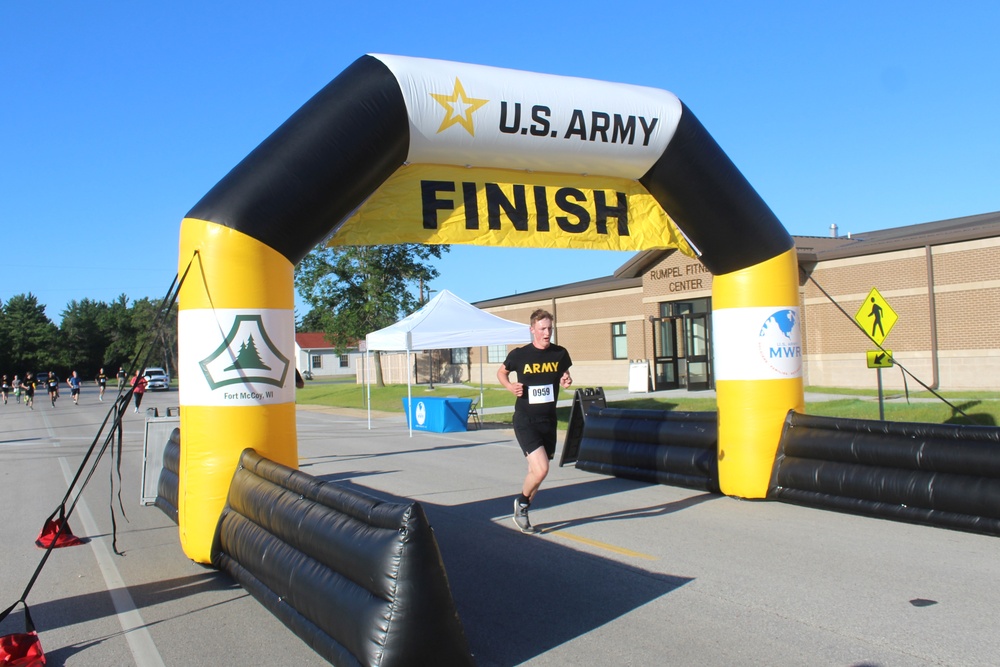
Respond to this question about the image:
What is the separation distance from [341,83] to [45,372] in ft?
324

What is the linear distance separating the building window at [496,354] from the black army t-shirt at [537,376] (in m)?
33.2

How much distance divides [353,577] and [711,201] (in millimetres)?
5831

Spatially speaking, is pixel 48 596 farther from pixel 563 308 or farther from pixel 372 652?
pixel 563 308

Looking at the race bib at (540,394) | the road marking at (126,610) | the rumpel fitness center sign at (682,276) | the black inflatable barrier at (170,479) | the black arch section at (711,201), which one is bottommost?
the road marking at (126,610)

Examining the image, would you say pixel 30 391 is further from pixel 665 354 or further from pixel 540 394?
pixel 540 394

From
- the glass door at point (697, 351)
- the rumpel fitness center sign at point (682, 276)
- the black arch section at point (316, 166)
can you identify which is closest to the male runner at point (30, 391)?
the rumpel fitness center sign at point (682, 276)

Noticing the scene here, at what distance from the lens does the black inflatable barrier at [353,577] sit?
3848mm

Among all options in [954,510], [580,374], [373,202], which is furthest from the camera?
[580,374]

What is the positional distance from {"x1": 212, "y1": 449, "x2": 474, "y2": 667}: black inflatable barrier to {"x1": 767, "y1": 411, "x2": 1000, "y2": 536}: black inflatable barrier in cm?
514

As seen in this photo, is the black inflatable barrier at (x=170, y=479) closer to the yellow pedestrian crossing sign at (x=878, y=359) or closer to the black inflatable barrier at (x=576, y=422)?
the black inflatable barrier at (x=576, y=422)

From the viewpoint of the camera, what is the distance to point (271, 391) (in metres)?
6.44

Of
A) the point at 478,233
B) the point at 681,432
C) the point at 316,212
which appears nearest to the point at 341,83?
the point at 316,212

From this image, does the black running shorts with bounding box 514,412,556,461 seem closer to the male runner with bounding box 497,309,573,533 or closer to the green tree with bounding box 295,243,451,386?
the male runner with bounding box 497,309,573,533

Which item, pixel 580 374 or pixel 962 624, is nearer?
pixel 962 624
